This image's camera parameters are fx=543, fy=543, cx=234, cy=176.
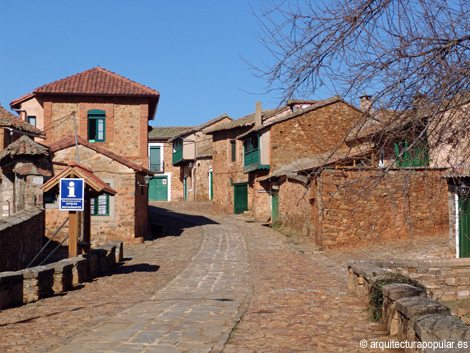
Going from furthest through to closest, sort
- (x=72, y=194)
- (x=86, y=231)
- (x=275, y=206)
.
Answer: (x=275, y=206), (x=86, y=231), (x=72, y=194)

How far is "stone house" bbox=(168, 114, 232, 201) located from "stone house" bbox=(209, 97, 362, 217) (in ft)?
16.3

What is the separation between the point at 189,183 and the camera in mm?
49125

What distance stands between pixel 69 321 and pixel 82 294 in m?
2.93

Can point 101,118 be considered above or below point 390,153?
above

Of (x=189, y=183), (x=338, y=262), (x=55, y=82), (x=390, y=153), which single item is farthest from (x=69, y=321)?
(x=189, y=183)

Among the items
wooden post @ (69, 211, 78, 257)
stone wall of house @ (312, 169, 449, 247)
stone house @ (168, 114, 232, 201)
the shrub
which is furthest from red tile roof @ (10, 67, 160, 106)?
the shrub

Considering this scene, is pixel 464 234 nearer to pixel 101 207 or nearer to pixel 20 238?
pixel 20 238

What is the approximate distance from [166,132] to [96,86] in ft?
88.3

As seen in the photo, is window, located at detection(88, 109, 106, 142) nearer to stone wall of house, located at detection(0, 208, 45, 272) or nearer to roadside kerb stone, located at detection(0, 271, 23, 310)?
stone wall of house, located at detection(0, 208, 45, 272)

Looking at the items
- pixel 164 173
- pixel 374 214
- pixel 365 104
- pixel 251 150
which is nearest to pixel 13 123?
pixel 251 150

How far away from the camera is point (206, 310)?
28.2ft

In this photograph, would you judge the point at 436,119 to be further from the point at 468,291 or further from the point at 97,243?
the point at 97,243

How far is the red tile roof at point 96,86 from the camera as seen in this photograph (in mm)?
26188

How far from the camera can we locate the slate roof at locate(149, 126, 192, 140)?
5197cm
